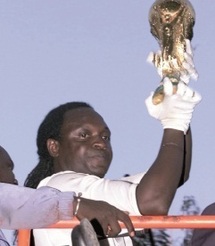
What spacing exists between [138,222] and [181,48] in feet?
2.39

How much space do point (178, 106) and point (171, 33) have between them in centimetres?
37

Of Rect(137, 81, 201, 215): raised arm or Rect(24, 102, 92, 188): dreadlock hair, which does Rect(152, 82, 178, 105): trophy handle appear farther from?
Rect(24, 102, 92, 188): dreadlock hair

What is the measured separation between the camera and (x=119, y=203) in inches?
121

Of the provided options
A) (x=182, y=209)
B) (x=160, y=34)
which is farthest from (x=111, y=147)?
(x=182, y=209)

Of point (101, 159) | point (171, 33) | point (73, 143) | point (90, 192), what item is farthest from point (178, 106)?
point (73, 143)

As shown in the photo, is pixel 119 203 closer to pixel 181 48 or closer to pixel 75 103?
pixel 181 48

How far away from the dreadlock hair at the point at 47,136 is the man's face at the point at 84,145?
0.05m

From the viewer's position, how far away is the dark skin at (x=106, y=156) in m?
2.96

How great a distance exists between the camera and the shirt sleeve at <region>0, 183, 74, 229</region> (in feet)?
9.12

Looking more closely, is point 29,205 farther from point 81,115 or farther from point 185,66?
point 81,115

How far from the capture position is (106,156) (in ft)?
11.7

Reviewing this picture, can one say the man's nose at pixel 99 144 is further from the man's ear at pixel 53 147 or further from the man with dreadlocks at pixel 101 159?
the man's ear at pixel 53 147

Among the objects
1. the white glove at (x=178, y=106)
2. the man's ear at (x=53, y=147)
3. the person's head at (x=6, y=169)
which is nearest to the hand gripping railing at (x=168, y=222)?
the white glove at (x=178, y=106)

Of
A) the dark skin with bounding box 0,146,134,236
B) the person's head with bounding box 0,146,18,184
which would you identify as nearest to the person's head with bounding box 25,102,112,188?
the dark skin with bounding box 0,146,134,236
